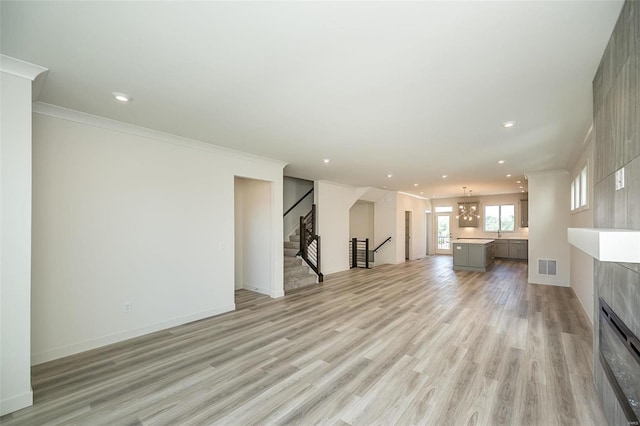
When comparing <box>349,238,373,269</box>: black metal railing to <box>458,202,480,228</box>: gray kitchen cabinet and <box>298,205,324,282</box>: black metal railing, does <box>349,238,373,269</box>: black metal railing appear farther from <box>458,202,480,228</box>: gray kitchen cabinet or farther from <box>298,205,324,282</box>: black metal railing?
<box>458,202,480,228</box>: gray kitchen cabinet

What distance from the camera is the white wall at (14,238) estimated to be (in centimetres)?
223

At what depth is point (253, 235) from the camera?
6215mm

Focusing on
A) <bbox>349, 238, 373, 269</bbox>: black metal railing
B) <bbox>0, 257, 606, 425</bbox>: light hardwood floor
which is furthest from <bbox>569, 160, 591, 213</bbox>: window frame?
<bbox>349, 238, 373, 269</bbox>: black metal railing

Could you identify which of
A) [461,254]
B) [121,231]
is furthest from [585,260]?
[121,231]

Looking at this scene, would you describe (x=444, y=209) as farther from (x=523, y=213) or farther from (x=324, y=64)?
(x=324, y=64)

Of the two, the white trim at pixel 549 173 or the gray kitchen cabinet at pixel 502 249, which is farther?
the gray kitchen cabinet at pixel 502 249

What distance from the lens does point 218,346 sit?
3.46m

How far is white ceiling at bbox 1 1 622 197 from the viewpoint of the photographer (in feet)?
5.56

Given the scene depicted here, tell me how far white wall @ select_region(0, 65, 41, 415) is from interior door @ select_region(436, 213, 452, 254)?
13.9 m

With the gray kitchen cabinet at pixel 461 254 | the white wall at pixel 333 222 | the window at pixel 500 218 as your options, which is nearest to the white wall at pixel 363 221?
the white wall at pixel 333 222

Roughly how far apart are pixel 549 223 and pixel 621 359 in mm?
6454

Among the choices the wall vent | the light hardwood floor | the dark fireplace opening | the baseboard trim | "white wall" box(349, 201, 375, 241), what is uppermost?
"white wall" box(349, 201, 375, 241)

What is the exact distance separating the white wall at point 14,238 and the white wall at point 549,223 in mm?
9206

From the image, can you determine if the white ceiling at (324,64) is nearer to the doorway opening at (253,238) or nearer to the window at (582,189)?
the window at (582,189)
